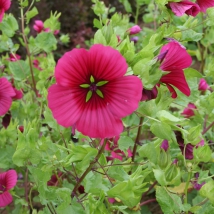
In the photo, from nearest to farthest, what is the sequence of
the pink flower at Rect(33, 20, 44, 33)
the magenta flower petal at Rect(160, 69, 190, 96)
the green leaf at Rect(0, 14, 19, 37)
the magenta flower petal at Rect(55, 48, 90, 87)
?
the magenta flower petal at Rect(55, 48, 90, 87)
the magenta flower petal at Rect(160, 69, 190, 96)
the green leaf at Rect(0, 14, 19, 37)
the pink flower at Rect(33, 20, 44, 33)

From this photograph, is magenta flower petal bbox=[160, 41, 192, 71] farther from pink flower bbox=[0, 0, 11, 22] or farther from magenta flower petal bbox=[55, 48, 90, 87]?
pink flower bbox=[0, 0, 11, 22]

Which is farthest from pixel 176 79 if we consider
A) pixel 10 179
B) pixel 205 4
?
pixel 10 179

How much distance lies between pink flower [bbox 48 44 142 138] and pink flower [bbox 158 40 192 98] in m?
0.09

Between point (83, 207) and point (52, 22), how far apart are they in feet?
2.93

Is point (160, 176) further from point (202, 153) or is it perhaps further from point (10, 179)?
point (10, 179)

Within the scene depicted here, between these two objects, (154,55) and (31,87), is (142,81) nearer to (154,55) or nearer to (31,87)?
(154,55)

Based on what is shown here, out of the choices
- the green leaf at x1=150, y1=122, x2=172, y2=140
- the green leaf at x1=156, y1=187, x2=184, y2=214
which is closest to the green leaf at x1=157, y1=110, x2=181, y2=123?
the green leaf at x1=150, y1=122, x2=172, y2=140

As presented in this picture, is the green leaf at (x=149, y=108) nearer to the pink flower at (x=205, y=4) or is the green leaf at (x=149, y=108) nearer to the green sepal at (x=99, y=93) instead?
the green sepal at (x=99, y=93)

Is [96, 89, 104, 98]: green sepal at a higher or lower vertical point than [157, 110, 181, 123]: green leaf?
higher

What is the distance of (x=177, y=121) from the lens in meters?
0.71

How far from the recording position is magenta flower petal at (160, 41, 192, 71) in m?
0.69

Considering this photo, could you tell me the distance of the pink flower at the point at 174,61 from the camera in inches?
27.0

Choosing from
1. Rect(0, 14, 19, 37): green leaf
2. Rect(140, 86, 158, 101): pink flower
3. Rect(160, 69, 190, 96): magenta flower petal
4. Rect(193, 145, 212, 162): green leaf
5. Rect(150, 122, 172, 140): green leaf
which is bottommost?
Rect(193, 145, 212, 162): green leaf

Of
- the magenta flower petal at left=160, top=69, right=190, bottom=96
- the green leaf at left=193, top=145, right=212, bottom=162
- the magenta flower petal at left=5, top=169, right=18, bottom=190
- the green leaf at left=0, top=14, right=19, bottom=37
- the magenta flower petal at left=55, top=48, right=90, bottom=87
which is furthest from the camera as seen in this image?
the green leaf at left=0, top=14, right=19, bottom=37
